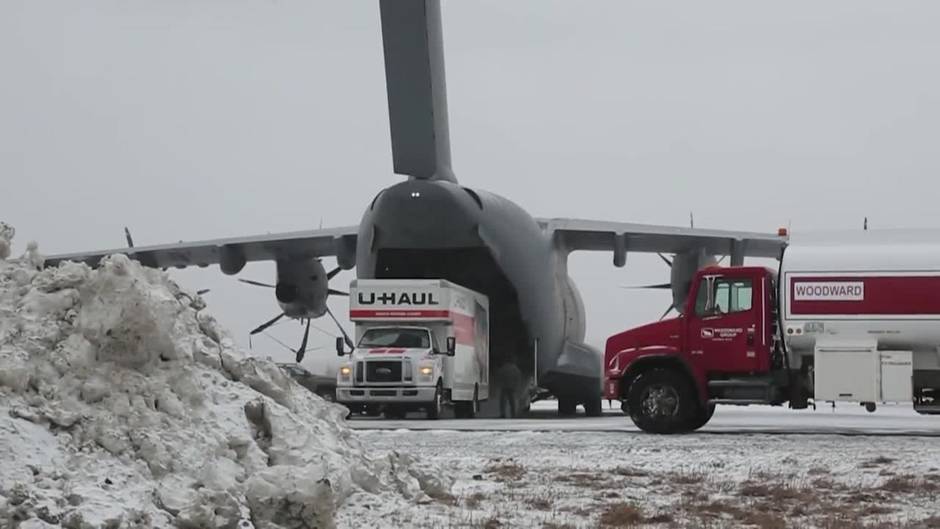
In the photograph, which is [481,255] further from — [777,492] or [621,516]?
[621,516]

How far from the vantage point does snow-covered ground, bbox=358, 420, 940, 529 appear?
360 inches

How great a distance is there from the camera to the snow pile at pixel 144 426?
7402 mm

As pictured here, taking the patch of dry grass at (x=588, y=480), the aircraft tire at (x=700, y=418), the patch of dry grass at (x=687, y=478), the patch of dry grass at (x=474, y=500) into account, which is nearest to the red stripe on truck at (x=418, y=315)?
the aircraft tire at (x=700, y=418)

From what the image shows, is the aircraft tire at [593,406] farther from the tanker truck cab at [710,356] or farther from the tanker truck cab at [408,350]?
the tanker truck cab at [710,356]

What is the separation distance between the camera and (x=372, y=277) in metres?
25.0

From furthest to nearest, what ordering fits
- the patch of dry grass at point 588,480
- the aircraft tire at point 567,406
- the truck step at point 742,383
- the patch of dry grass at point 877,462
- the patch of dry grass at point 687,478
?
1. the aircraft tire at point 567,406
2. the truck step at point 742,383
3. the patch of dry grass at point 877,462
4. the patch of dry grass at point 687,478
5. the patch of dry grass at point 588,480

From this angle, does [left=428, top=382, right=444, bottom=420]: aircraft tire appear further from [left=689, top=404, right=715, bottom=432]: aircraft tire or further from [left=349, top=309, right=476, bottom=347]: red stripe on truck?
[left=689, top=404, right=715, bottom=432]: aircraft tire

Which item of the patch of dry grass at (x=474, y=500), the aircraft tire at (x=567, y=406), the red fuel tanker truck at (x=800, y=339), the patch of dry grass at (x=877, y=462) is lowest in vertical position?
the aircraft tire at (x=567, y=406)

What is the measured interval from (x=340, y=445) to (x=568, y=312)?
2019cm

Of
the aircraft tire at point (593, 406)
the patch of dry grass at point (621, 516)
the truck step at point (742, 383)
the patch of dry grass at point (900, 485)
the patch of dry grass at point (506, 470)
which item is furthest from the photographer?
the aircraft tire at point (593, 406)

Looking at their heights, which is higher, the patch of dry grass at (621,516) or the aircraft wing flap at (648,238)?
the aircraft wing flap at (648,238)

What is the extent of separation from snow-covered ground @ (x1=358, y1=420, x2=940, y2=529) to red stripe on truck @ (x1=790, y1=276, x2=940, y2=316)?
1.67 m

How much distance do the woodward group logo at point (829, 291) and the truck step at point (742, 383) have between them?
3.94 feet

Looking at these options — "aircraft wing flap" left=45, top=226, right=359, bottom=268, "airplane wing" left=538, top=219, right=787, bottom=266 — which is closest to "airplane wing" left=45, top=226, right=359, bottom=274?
"aircraft wing flap" left=45, top=226, right=359, bottom=268
